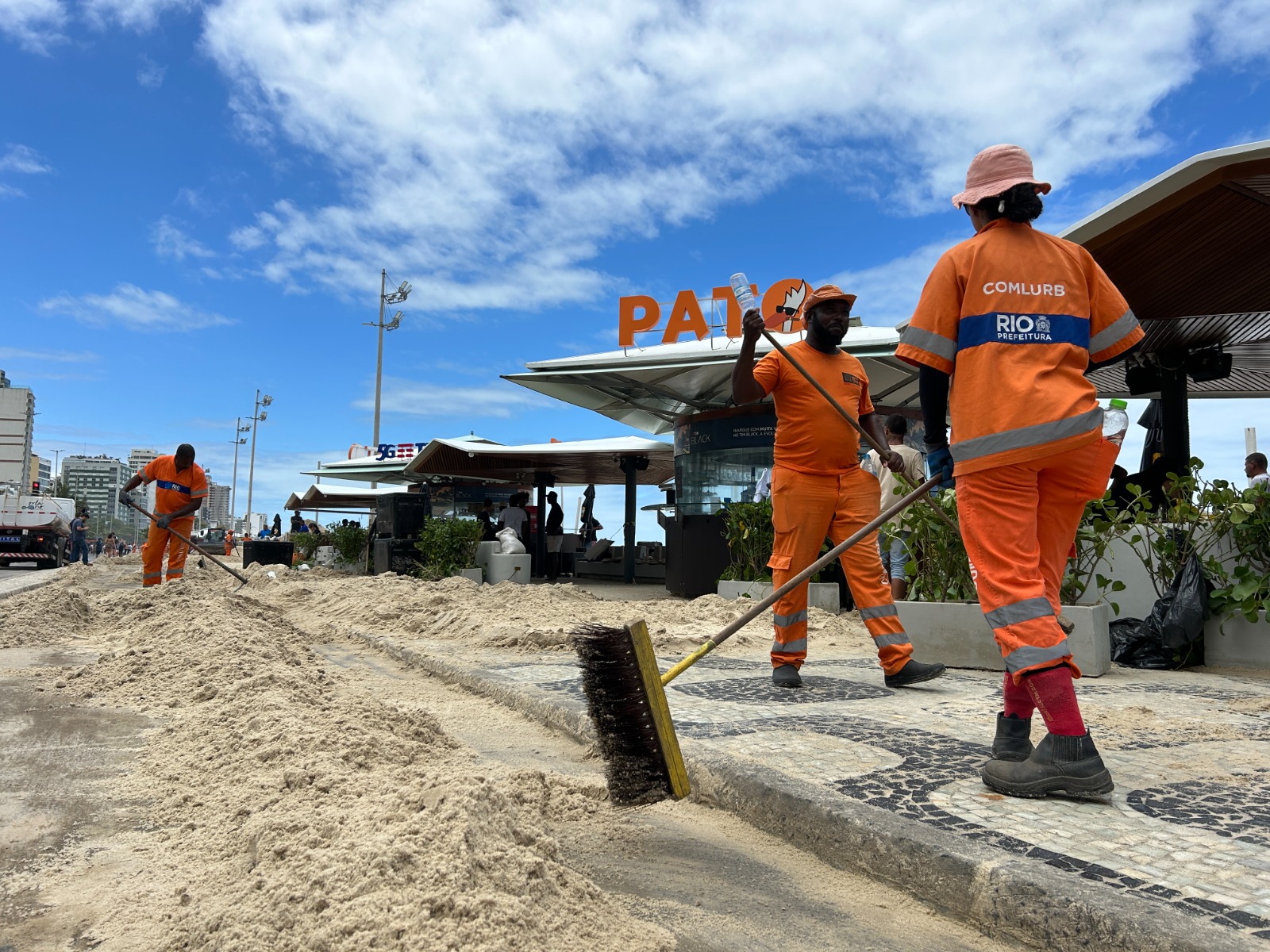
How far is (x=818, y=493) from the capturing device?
176 inches

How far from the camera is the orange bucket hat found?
4.55m

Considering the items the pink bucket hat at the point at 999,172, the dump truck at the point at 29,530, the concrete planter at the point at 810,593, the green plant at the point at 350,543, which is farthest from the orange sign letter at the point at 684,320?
the dump truck at the point at 29,530

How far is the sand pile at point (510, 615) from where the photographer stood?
6.88 m

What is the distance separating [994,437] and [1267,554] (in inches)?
157

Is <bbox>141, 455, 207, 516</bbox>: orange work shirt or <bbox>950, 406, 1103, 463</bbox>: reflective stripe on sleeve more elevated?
<bbox>141, 455, 207, 516</bbox>: orange work shirt

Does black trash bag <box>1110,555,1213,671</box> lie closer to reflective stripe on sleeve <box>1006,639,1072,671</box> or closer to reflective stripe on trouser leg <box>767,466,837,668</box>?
reflective stripe on trouser leg <box>767,466,837,668</box>

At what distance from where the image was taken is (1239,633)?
5488 millimetres

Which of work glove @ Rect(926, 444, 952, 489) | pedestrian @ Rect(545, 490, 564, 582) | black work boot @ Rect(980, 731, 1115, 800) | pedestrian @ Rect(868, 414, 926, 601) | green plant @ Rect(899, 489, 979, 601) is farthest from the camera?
pedestrian @ Rect(545, 490, 564, 582)

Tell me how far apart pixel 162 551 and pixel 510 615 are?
17.5 ft

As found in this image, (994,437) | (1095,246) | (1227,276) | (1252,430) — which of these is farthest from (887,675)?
(1252,430)

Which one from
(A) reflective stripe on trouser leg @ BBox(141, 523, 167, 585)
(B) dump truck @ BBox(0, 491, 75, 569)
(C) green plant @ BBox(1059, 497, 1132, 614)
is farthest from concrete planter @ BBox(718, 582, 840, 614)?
(B) dump truck @ BBox(0, 491, 75, 569)

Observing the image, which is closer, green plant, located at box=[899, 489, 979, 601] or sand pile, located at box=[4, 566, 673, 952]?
sand pile, located at box=[4, 566, 673, 952]

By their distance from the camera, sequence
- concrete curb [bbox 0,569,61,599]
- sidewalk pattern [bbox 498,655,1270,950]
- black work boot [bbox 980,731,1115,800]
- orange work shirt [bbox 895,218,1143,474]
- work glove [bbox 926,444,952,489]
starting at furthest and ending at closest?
concrete curb [bbox 0,569,61,599]
work glove [bbox 926,444,952,489]
orange work shirt [bbox 895,218,1143,474]
black work boot [bbox 980,731,1115,800]
sidewalk pattern [bbox 498,655,1270,950]

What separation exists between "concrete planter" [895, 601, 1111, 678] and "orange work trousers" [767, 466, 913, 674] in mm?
838
